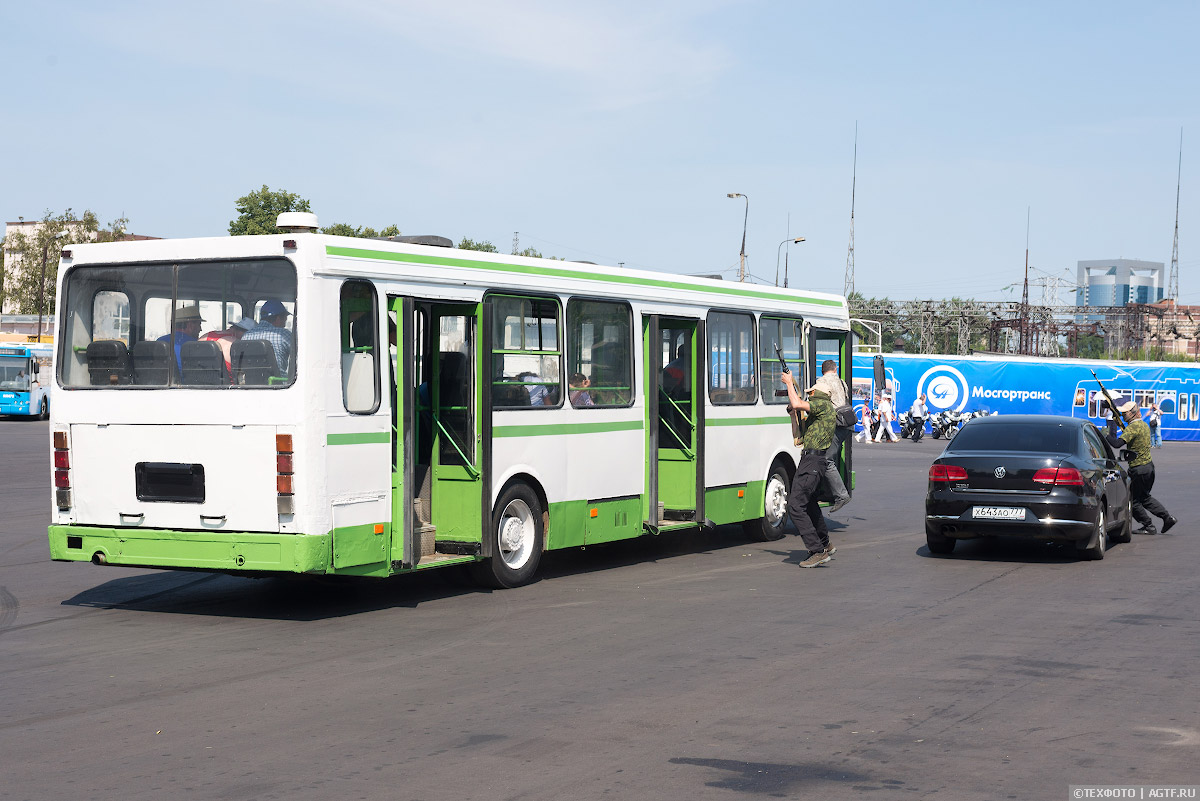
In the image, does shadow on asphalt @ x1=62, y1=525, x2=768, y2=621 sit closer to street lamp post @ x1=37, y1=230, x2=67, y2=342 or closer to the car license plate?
the car license plate

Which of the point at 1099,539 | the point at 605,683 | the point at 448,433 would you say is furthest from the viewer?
the point at 1099,539

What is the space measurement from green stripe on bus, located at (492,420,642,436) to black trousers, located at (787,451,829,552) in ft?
5.66

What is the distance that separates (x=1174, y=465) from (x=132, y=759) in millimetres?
33229

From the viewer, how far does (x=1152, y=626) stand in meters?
10.3

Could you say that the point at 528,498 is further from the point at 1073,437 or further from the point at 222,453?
the point at 1073,437

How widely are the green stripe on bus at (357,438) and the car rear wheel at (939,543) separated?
6886 millimetres

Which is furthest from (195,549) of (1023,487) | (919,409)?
(919,409)

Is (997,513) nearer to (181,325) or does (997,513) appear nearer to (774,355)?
(774,355)

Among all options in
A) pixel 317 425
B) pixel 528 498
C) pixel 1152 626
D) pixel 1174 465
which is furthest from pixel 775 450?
pixel 1174 465

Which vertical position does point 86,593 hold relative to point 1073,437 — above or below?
below

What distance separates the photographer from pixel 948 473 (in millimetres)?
14516

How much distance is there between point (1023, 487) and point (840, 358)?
15.0 ft

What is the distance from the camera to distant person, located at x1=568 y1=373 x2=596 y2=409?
12748 millimetres

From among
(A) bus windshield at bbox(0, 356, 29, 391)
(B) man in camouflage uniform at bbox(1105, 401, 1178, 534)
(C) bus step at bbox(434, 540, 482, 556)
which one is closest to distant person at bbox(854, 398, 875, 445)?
(B) man in camouflage uniform at bbox(1105, 401, 1178, 534)
